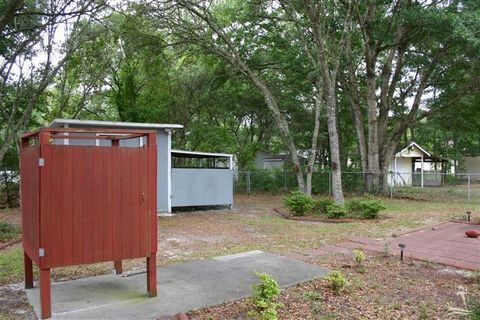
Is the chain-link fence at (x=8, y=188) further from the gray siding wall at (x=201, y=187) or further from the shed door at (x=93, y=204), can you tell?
the shed door at (x=93, y=204)

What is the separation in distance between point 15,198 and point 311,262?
14.7 meters

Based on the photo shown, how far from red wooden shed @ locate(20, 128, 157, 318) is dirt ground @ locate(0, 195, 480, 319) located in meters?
0.75

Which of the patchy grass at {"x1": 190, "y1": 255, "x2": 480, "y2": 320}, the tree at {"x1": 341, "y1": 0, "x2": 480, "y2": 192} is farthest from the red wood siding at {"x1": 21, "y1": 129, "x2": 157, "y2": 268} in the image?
the tree at {"x1": 341, "y1": 0, "x2": 480, "y2": 192}

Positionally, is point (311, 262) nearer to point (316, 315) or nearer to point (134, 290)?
point (316, 315)

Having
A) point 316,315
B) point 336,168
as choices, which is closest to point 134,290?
point 316,315

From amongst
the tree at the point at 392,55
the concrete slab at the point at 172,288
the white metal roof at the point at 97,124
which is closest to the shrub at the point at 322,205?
the white metal roof at the point at 97,124

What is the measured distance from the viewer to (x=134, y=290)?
4.75m

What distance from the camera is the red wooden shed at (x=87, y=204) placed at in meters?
3.98

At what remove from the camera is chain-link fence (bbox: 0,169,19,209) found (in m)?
16.9

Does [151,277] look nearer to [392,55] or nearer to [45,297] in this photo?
[45,297]

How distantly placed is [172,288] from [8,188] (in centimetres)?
1473

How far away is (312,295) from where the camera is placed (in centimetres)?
455

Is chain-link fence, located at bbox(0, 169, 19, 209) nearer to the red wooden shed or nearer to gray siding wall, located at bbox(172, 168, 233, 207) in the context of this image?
gray siding wall, located at bbox(172, 168, 233, 207)

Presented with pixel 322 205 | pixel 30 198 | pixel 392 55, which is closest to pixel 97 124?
pixel 322 205
